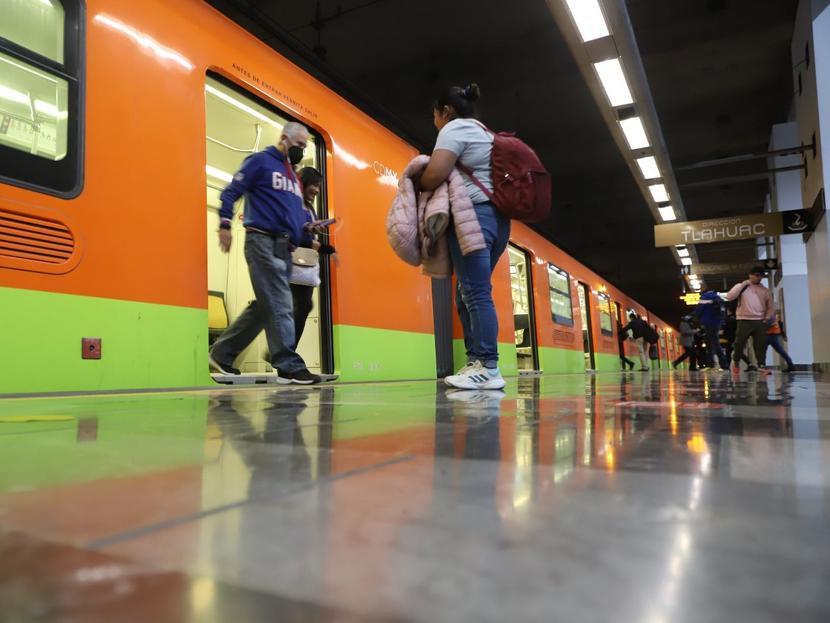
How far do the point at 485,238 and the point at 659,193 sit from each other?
29.1 ft

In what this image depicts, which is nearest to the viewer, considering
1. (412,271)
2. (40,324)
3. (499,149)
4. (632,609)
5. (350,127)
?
(632,609)

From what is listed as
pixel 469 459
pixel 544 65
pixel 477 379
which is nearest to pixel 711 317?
pixel 544 65

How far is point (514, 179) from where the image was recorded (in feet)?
8.88

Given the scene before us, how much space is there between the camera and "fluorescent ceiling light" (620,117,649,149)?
7254mm

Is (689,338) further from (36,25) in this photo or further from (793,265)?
(36,25)

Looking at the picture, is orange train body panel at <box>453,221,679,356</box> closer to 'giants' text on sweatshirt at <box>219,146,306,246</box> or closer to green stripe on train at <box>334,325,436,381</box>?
green stripe on train at <box>334,325,436,381</box>

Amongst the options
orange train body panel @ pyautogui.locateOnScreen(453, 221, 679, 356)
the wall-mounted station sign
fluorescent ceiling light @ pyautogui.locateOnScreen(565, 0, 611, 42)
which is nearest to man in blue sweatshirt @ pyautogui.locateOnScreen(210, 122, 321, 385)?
fluorescent ceiling light @ pyautogui.locateOnScreen(565, 0, 611, 42)

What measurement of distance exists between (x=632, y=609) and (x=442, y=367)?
5.78 metres

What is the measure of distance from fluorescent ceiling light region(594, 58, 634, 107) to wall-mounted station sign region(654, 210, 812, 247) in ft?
11.2

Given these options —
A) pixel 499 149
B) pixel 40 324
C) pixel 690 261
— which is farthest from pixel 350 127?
pixel 690 261

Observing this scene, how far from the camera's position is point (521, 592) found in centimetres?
29

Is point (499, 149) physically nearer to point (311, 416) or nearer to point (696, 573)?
point (311, 416)

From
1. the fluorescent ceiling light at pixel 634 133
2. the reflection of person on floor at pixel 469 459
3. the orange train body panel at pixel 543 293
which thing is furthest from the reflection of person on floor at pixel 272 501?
the fluorescent ceiling light at pixel 634 133

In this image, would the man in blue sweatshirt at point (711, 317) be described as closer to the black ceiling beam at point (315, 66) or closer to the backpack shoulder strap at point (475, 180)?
the black ceiling beam at point (315, 66)
